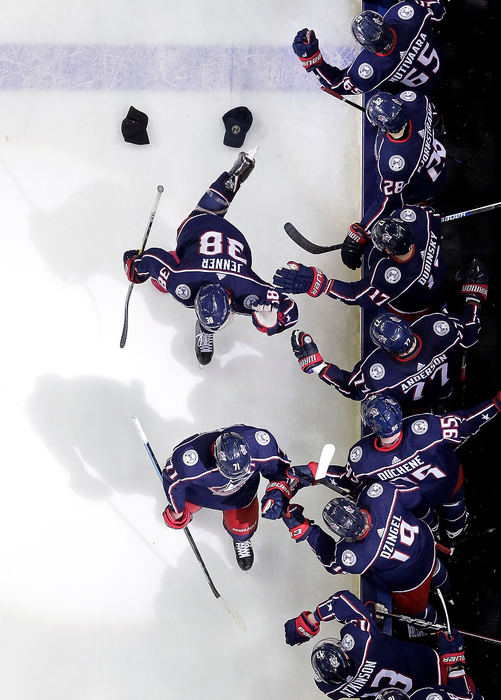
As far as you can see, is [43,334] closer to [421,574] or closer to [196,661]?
[196,661]

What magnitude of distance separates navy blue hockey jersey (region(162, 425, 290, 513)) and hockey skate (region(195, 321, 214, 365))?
863 millimetres

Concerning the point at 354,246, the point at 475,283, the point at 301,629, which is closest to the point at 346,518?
the point at 301,629

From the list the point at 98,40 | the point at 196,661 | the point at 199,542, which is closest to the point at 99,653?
the point at 196,661

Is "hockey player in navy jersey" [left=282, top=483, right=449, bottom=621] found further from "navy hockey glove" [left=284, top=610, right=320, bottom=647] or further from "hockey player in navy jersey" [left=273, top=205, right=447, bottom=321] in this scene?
"hockey player in navy jersey" [left=273, top=205, right=447, bottom=321]

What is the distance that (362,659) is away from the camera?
148 inches

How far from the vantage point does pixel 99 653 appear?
473 cm

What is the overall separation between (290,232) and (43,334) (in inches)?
69.8

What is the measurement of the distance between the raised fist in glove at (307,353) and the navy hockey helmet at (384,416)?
63cm

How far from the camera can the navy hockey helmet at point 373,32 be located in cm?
432

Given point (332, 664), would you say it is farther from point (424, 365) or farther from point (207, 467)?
point (424, 365)

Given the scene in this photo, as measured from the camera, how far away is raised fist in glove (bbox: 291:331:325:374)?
4.51 m

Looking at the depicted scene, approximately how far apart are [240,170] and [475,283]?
5.12 feet

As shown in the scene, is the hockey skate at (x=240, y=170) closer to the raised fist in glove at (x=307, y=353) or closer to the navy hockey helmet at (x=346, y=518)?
the raised fist in glove at (x=307, y=353)

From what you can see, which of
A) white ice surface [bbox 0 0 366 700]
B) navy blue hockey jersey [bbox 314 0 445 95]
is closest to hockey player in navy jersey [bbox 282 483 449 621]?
white ice surface [bbox 0 0 366 700]
